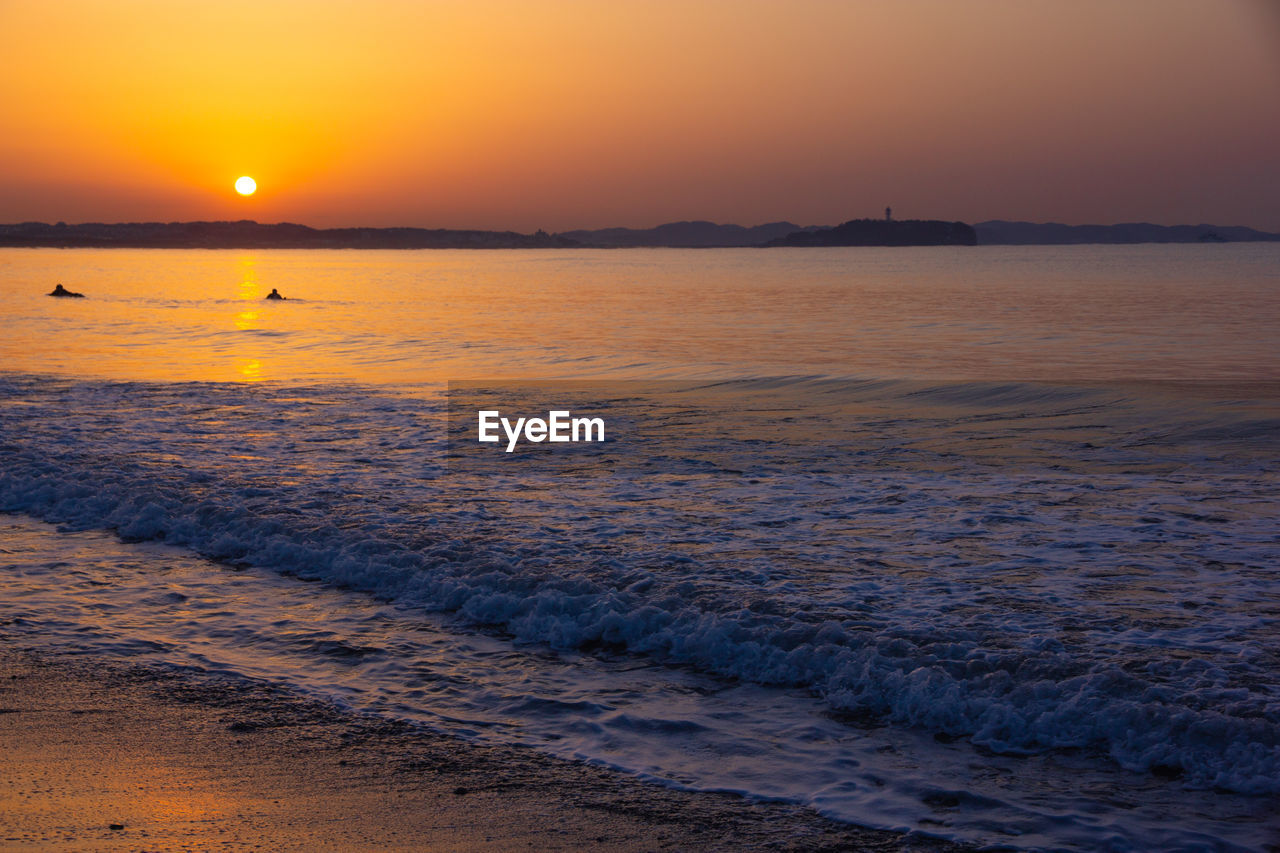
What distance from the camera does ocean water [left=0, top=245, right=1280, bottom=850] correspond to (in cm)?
565

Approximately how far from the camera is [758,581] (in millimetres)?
8727

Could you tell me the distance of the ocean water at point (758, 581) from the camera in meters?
5.65

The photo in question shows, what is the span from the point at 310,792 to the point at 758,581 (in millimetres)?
4542

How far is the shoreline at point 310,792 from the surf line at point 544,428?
9862 mm

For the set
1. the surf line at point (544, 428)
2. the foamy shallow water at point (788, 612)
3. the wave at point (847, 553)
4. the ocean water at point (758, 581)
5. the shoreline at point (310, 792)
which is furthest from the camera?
the surf line at point (544, 428)

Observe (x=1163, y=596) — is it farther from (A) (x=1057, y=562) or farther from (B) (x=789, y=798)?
(B) (x=789, y=798)

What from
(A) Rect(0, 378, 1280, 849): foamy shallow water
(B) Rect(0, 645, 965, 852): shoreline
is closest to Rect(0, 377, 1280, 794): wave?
(A) Rect(0, 378, 1280, 849): foamy shallow water

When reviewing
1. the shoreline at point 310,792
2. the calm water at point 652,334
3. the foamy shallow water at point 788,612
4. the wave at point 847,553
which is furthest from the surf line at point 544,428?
the shoreline at point 310,792

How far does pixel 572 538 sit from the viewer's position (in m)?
10.2

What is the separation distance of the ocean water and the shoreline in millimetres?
281

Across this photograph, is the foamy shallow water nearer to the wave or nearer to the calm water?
the wave

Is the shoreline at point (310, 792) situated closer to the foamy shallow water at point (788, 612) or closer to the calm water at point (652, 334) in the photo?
the foamy shallow water at point (788, 612)

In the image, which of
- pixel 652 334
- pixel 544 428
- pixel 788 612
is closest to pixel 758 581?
pixel 788 612

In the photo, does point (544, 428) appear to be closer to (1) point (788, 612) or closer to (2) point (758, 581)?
(2) point (758, 581)
